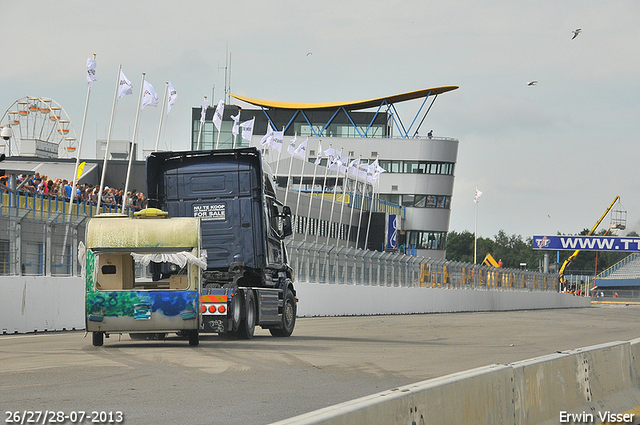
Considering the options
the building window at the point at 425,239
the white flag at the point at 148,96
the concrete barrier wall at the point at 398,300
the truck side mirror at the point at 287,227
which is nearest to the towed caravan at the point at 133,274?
the truck side mirror at the point at 287,227

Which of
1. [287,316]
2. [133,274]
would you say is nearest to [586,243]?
[287,316]

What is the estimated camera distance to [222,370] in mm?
13133

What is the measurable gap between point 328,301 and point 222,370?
80.8 ft

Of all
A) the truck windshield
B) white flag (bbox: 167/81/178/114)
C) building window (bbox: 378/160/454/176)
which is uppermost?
building window (bbox: 378/160/454/176)

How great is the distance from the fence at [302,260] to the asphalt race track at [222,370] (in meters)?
1.84

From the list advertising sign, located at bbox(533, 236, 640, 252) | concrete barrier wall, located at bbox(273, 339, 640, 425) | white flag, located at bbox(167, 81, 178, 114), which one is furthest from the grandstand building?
concrete barrier wall, located at bbox(273, 339, 640, 425)

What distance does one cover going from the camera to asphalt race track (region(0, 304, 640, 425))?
9.40 m

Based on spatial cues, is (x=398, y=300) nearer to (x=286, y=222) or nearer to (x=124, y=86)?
(x=124, y=86)

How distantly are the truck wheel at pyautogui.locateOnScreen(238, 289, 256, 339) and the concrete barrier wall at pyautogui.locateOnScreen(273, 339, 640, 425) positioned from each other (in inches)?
381

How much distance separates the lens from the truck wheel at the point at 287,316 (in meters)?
21.9

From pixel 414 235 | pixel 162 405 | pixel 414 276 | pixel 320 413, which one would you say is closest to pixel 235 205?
pixel 162 405

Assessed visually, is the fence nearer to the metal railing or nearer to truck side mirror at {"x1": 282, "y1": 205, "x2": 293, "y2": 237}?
the metal railing

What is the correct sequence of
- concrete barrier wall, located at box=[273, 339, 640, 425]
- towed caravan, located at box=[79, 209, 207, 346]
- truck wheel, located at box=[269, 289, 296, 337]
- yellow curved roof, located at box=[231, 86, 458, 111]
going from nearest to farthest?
1. concrete barrier wall, located at box=[273, 339, 640, 425]
2. towed caravan, located at box=[79, 209, 207, 346]
3. truck wheel, located at box=[269, 289, 296, 337]
4. yellow curved roof, located at box=[231, 86, 458, 111]

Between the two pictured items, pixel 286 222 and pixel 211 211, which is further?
pixel 286 222
